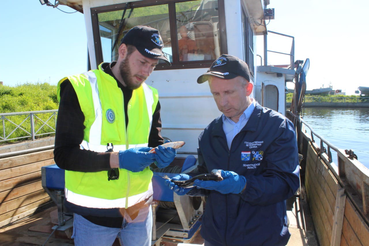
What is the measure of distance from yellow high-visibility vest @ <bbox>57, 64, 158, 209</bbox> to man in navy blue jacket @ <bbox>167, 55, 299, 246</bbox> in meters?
0.33

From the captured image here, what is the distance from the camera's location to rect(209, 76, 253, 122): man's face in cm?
186

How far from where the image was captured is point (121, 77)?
199cm

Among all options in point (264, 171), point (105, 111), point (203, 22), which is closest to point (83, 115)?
point (105, 111)

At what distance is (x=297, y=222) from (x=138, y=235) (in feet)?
9.55

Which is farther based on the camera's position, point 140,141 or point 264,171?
point 140,141

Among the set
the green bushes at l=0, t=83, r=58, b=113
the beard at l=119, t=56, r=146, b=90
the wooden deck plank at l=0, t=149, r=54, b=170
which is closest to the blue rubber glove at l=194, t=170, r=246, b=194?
the beard at l=119, t=56, r=146, b=90

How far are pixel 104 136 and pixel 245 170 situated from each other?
34.5 inches

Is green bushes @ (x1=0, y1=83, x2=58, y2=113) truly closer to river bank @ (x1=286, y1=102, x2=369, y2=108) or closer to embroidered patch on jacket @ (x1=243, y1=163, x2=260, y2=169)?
embroidered patch on jacket @ (x1=243, y1=163, x2=260, y2=169)

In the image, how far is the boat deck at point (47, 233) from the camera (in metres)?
3.48

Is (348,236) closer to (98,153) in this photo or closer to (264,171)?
(264,171)

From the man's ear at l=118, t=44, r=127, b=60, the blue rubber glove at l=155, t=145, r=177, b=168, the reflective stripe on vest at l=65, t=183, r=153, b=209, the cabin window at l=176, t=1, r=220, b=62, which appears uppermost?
the cabin window at l=176, t=1, r=220, b=62

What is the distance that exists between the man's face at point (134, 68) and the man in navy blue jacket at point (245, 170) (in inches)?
17.3

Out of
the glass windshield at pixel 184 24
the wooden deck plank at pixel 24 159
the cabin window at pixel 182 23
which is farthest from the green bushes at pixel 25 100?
the glass windshield at pixel 184 24

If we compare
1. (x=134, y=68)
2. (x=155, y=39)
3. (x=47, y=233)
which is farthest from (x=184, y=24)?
(x=47, y=233)
